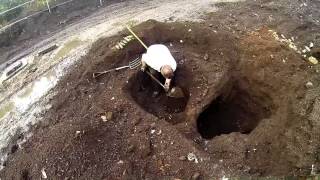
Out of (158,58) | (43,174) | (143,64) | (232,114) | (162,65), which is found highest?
(158,58)

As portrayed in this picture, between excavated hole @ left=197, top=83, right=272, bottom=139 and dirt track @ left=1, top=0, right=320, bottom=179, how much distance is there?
0.02m

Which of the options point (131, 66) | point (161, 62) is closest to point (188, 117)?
point (161, 62)

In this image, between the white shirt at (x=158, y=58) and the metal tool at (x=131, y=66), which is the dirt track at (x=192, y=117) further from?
the white shirt at (x=158, y=58)

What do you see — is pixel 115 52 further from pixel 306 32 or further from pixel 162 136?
pixel 306 32

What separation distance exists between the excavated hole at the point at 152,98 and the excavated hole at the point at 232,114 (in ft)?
2.11

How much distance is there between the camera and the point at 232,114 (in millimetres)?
9680

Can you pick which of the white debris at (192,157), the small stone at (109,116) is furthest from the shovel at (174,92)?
the white debris at (192,157)

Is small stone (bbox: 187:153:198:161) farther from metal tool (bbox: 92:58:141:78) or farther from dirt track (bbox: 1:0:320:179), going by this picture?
metal tool (bbox: 92:58:141:78)

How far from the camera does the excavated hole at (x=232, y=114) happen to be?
930cm

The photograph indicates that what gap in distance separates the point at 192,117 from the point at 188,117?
10 centimetres

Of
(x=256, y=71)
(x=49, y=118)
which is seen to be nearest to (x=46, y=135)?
(x=49, y=118)

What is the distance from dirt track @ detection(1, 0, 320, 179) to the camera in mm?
7684

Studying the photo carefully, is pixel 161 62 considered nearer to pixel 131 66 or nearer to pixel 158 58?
pixel 158 58

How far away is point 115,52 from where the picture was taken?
Answer: 10023 millimetres
